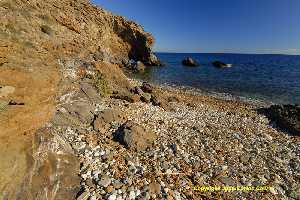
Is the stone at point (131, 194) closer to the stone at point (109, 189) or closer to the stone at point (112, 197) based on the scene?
the stone at point (112, 197)

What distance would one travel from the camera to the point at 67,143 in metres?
9.26

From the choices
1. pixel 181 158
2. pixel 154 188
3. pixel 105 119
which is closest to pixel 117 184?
pixel 154 188

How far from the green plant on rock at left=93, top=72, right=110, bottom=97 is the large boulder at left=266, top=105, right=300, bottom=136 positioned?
11.6 metres

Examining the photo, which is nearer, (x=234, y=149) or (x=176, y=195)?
(x=176, y=195)

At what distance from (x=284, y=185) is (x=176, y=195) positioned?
456 centimetres

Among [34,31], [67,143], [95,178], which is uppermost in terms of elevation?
[34,31]

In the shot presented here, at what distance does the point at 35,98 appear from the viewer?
8.41m

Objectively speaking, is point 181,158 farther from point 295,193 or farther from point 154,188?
point 295,193

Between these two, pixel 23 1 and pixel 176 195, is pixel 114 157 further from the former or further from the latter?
pixel 23 1

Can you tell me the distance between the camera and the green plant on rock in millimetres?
15087

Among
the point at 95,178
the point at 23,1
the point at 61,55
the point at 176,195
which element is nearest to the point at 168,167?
the point at 176,195

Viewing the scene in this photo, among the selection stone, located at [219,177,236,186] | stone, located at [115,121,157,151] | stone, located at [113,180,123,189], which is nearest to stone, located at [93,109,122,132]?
stone, located at [115,121,157,151]

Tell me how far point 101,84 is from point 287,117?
12613mm

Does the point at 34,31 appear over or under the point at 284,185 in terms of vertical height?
over
